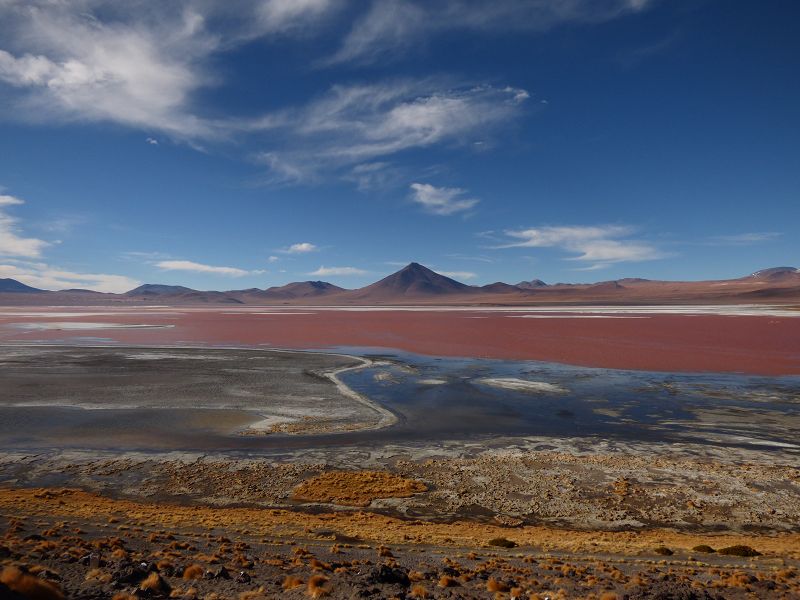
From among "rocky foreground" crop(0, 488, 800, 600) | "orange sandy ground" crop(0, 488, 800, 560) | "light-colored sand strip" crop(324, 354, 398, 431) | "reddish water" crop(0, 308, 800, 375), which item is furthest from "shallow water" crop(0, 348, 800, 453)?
"reddish water" crop(0, 308, 800, 375)

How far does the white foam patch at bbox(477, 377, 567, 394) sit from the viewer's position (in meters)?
19.8

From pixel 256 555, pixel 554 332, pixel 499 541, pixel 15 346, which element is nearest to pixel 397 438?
pixel 499 541

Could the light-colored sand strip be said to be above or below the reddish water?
below

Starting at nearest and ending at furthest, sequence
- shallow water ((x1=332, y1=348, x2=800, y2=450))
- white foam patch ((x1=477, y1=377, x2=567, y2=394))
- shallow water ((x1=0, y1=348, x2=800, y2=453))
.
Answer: shallow water ((x1=0, y1=348, x2=800, y2=453)) → shallow water ((x1=332, y1=348, x2=800, y2=450)) → white foam patch ((x1=477, y1=377, x2=567, y2=394))

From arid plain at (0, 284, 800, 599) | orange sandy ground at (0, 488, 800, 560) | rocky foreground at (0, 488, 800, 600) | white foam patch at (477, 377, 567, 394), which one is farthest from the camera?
white foam patch at (477, 377, 567, 394)

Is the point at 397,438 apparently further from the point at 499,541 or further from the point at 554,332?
the point at 554,332

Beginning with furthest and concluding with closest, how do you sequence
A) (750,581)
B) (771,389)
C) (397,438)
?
(771,389) < (397,438) < (750,581)

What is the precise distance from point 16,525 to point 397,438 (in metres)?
8.49

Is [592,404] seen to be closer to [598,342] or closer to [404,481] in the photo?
[404,481]

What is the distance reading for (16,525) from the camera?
7156 mm

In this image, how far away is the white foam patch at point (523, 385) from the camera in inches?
779

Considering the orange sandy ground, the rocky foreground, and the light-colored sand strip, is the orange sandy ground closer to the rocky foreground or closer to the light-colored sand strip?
the rocky foreground

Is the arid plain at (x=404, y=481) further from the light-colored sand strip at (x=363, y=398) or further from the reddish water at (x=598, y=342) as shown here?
the reddish water at (x=598, y=342)

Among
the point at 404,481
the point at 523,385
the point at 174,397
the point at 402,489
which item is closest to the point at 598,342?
the point at 523,385
